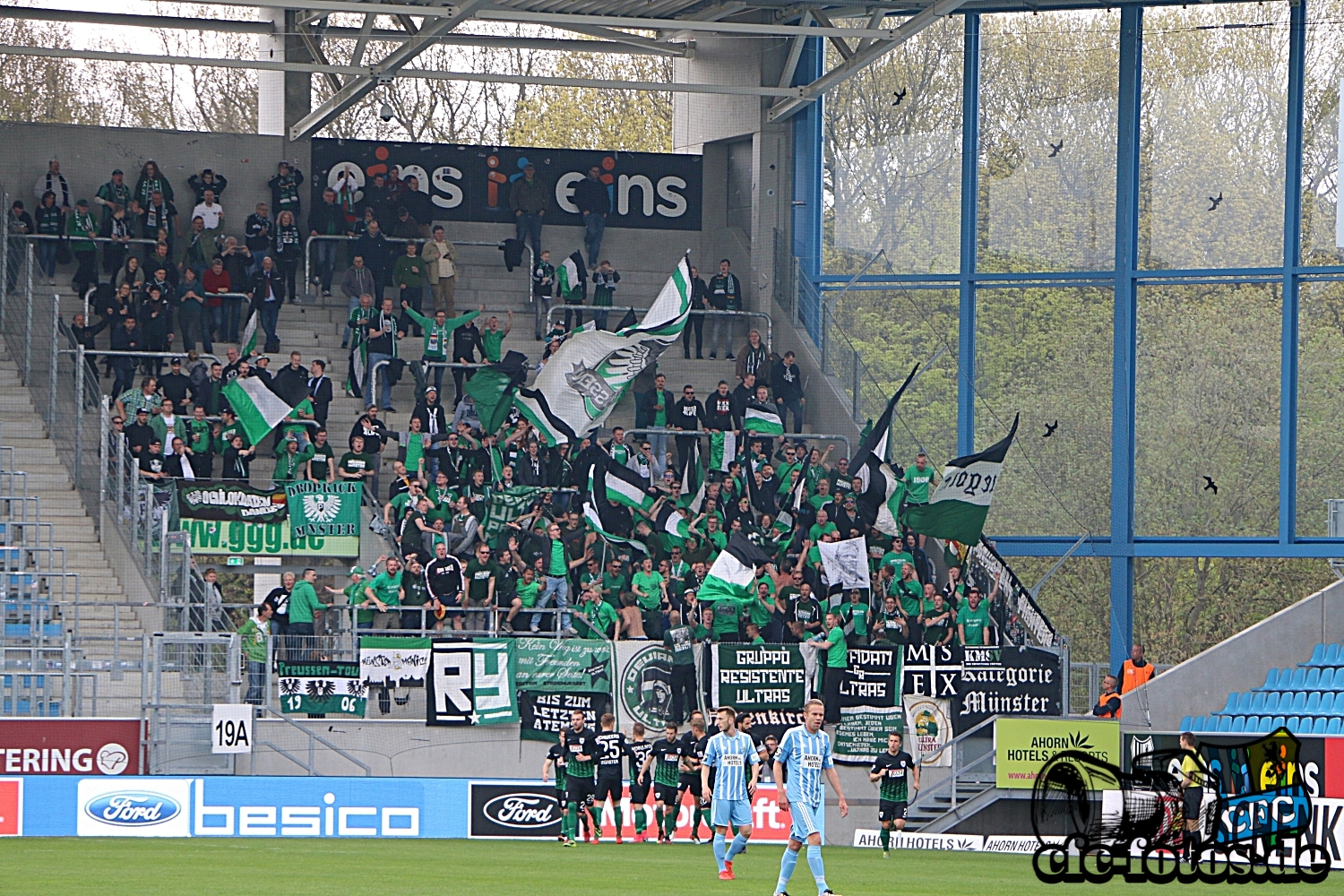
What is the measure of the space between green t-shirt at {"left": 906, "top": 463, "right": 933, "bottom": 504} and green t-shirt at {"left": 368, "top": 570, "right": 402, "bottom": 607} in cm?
764

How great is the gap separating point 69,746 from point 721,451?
1089cm

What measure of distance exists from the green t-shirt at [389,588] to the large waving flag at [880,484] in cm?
685

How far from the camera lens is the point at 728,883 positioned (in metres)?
18.1

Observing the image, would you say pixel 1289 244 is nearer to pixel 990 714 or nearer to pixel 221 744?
pixel 990 714

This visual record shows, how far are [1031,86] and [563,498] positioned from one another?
36.3ft

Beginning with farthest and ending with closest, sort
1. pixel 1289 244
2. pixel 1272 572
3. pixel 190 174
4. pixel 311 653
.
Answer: pixel 1272 572, pixel 190 174, pixel 1289 244, pixel 311 653

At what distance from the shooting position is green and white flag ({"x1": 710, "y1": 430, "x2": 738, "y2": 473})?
98.5 feet

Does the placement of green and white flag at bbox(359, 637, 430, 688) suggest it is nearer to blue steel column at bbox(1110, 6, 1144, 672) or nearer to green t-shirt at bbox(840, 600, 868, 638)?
green t-shirt at bbox(840, 600, 868, 638)

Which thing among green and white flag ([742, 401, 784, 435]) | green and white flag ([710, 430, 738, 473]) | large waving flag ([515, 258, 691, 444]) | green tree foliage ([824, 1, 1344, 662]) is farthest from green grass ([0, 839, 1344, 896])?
green tree foliage ([824, 1, 1344, 662])

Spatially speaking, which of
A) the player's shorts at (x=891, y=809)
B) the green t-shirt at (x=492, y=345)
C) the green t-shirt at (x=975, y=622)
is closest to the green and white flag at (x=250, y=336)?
the green t-shirt at (x=492, y=345)

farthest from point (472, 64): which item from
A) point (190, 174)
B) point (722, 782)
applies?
point (722, 782)

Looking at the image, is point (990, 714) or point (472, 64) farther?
point (472, 64)

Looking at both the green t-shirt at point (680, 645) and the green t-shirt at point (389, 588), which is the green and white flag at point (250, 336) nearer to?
the green t-shirt at point (389, 588)

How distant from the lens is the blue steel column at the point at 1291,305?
3197cm
